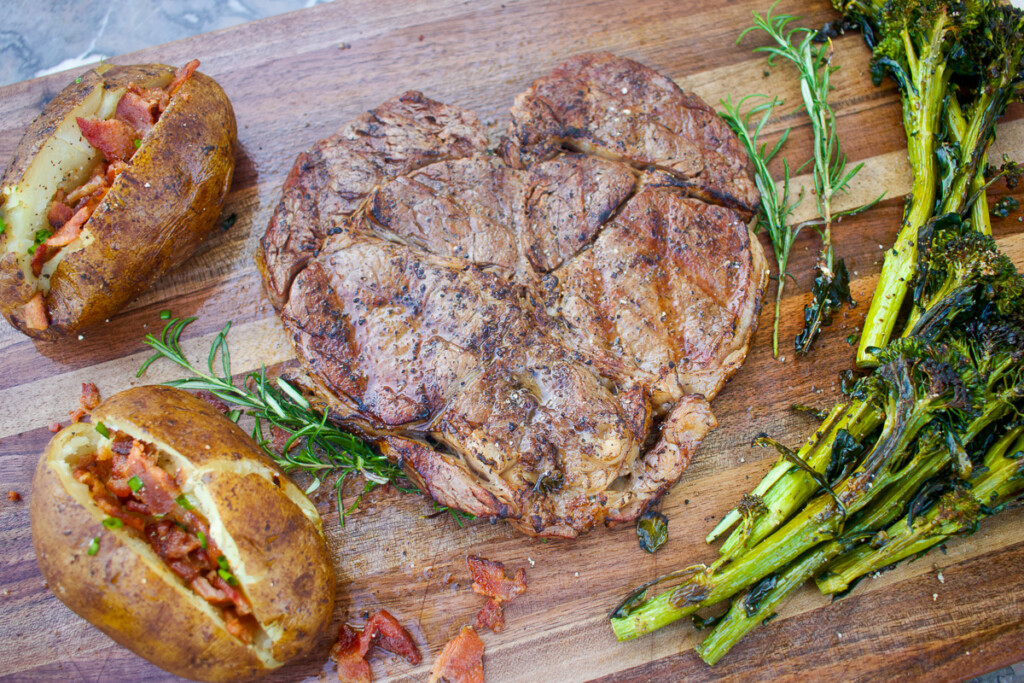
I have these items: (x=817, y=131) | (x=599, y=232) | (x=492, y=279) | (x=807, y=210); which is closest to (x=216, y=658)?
(x=492, y=279)

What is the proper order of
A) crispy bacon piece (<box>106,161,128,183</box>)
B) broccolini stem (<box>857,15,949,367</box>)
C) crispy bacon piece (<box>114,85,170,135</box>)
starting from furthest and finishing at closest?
broccolini stem (<box>857,15,949,367</box>) → crispy bacon piece (<box>114,85,170,135</box>) → crispy bacon piece (<box>106,161,128,183</box>)

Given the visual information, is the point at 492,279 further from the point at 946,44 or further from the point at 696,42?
the point at 946,44

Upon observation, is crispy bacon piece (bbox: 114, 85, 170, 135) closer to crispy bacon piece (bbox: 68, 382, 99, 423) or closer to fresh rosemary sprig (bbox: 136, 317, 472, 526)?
fresh rosemary sprig (bbox: 136, 317, 472, 526)

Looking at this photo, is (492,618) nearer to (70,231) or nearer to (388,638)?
(388,638)

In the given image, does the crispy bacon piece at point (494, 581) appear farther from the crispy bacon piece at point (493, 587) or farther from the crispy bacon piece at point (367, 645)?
the crispy bacon piece at point (367, 645)

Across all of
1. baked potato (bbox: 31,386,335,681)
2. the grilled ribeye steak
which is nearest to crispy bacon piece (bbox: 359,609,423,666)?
baked potato (bbox: 31,386,335,681)

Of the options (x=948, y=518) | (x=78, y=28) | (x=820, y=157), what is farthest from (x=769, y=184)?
(x=78, y=28)
